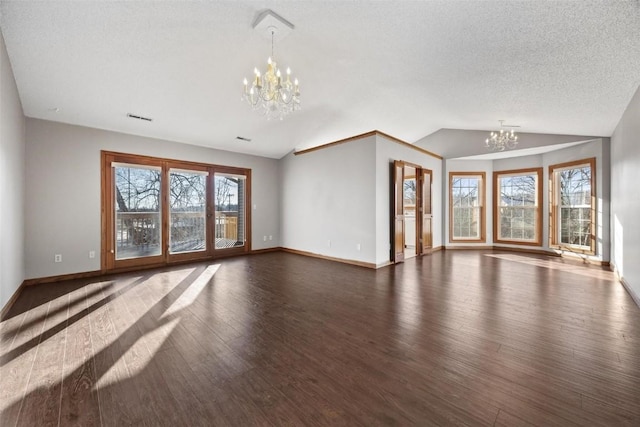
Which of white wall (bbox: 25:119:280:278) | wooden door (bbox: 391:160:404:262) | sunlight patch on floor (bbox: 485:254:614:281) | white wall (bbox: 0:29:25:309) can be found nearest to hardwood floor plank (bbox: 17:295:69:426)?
white wall (bbox: 0:29:25:309)

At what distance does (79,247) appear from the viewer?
4379 millimetres

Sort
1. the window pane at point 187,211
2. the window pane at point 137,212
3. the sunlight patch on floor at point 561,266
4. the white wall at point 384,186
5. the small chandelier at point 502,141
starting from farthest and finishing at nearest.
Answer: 1. the small chandelier at point 502,141
2. the window pane at point 187,211
3. the white wall at point 384,186
4. the window pane at point 137,212
5. the sunlight patch on floor at point 561,266

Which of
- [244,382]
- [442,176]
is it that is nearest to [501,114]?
[442,176]

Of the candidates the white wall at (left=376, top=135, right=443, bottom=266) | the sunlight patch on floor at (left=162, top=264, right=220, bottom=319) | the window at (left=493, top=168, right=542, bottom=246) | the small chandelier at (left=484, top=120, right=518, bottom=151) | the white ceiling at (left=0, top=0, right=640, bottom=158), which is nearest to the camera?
the white ceiling at (left=0, top=0, right=640, bottom=158)

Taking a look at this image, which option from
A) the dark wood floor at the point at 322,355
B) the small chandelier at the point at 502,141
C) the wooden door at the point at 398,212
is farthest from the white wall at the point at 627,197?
the wooden door at the point at 398,212

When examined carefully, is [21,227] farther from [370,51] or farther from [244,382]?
[370,51]

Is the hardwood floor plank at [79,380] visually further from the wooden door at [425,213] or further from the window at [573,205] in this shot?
the window at [573,205]

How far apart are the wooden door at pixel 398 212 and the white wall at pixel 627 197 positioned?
3.12 m

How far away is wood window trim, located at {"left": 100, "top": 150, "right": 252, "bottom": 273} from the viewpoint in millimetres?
4641

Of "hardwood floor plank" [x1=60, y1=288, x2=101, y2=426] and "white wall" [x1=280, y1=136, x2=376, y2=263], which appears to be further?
"white wall" [x1=280, y1=136, x2=376, y2=263]

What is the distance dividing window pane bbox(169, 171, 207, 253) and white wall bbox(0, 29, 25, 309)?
2.11 metres

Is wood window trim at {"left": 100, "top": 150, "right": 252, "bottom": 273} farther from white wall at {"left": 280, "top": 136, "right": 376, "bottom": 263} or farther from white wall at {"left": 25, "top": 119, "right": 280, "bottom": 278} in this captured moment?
white wall at {"left": 280, "top": 136, "right": 376, "bottom": 263}

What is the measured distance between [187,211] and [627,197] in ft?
24.3

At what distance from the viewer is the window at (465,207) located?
7.24m
